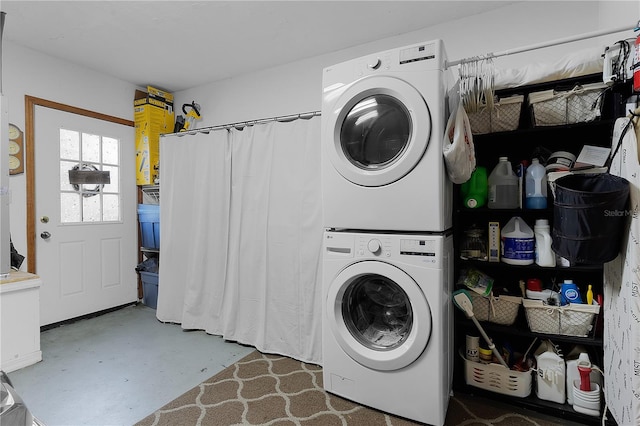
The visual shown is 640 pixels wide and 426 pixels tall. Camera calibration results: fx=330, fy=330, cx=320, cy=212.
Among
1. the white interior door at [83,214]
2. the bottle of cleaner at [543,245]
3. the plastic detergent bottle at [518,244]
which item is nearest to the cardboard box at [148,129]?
the white interior door at [83,214]

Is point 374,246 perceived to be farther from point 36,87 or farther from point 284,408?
point 36,87

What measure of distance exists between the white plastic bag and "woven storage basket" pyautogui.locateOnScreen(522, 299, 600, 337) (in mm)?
808

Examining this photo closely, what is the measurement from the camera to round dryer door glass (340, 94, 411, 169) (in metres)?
1.68

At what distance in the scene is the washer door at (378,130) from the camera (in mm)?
1578

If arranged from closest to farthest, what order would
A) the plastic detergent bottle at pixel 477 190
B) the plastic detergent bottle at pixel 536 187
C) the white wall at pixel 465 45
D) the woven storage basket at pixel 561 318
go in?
the woven storage basket at pixel 561 318 → the plastic detergent bottle at pixel 536 187 → the plastic detergent bottle at pixel 477 190 → the white wall at pixel 465 45

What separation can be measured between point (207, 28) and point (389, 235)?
6.55ft

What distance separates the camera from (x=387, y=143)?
1730 mm

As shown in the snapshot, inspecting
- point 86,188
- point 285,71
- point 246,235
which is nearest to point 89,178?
point 86,188

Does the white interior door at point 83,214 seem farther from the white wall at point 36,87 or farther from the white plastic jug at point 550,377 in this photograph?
the white plastic jug at point 550,377

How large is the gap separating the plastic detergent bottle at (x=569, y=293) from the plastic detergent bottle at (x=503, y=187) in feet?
1.53

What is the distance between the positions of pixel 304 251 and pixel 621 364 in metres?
1.73

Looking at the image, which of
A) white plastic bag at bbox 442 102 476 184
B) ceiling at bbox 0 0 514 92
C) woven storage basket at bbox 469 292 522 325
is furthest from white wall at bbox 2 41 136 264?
woven storage basket at bbox 469 292 522 325

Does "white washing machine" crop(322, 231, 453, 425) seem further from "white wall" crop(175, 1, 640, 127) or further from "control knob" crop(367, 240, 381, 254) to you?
"white wall" crop(175, 1, 640, 127)

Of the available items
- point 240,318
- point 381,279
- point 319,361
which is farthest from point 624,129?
point 240,318
